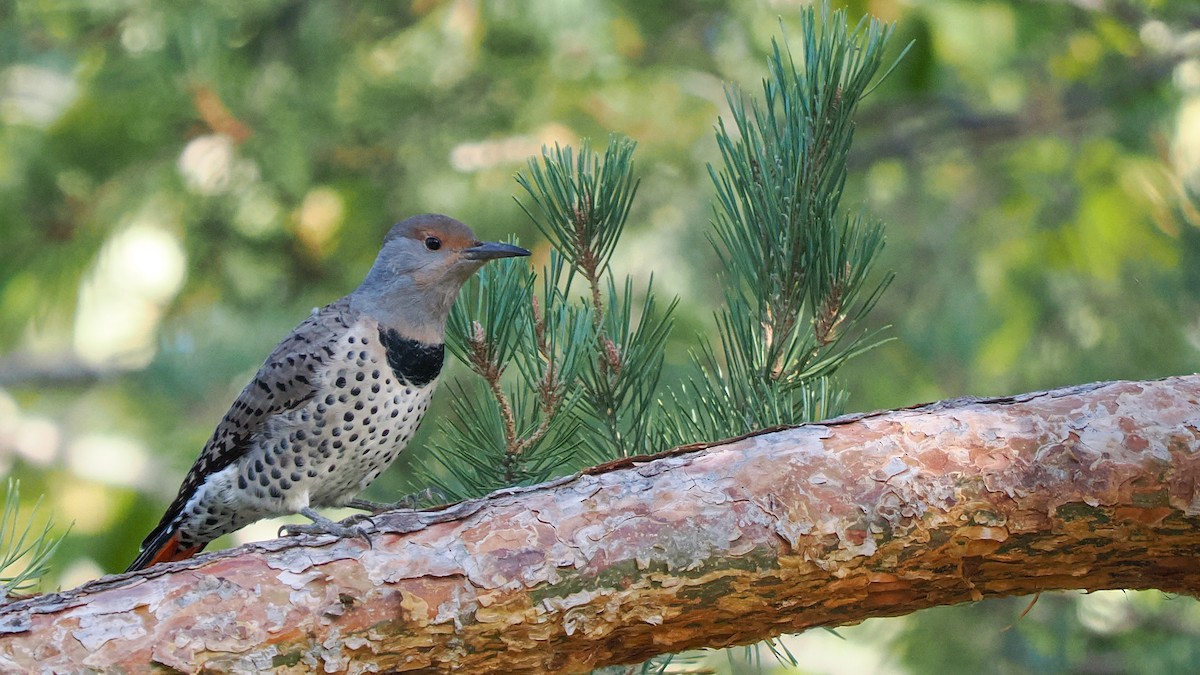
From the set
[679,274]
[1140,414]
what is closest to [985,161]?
[679,274]

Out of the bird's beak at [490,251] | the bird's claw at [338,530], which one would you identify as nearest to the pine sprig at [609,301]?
the bird's beak at [490,251]

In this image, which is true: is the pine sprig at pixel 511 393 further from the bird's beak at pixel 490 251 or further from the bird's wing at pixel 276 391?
the bird's wing at pixel 276 391

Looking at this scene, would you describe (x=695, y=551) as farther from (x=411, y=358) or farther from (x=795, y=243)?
(x=411, y=358)

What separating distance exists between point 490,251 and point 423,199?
8.86ft

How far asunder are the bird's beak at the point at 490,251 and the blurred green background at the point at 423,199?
1.88 m

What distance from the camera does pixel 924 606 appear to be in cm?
178

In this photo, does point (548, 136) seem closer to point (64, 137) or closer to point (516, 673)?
point (64, 137)

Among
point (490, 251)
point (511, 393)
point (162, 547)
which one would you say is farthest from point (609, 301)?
point (162, 547)

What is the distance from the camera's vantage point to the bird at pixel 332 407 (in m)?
2.51

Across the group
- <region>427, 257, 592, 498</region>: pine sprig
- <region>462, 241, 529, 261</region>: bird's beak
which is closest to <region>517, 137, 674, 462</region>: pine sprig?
<region>427, 257, 592, 498</region>: pine sprig

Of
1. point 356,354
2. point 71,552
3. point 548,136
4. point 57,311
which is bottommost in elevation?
point 71,552

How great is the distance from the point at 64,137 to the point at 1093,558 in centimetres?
431

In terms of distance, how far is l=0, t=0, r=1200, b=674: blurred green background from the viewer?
4.75 metres

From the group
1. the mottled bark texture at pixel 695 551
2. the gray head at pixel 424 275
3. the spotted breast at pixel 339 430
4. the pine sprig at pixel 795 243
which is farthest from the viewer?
the gray head at pixel 424 275
